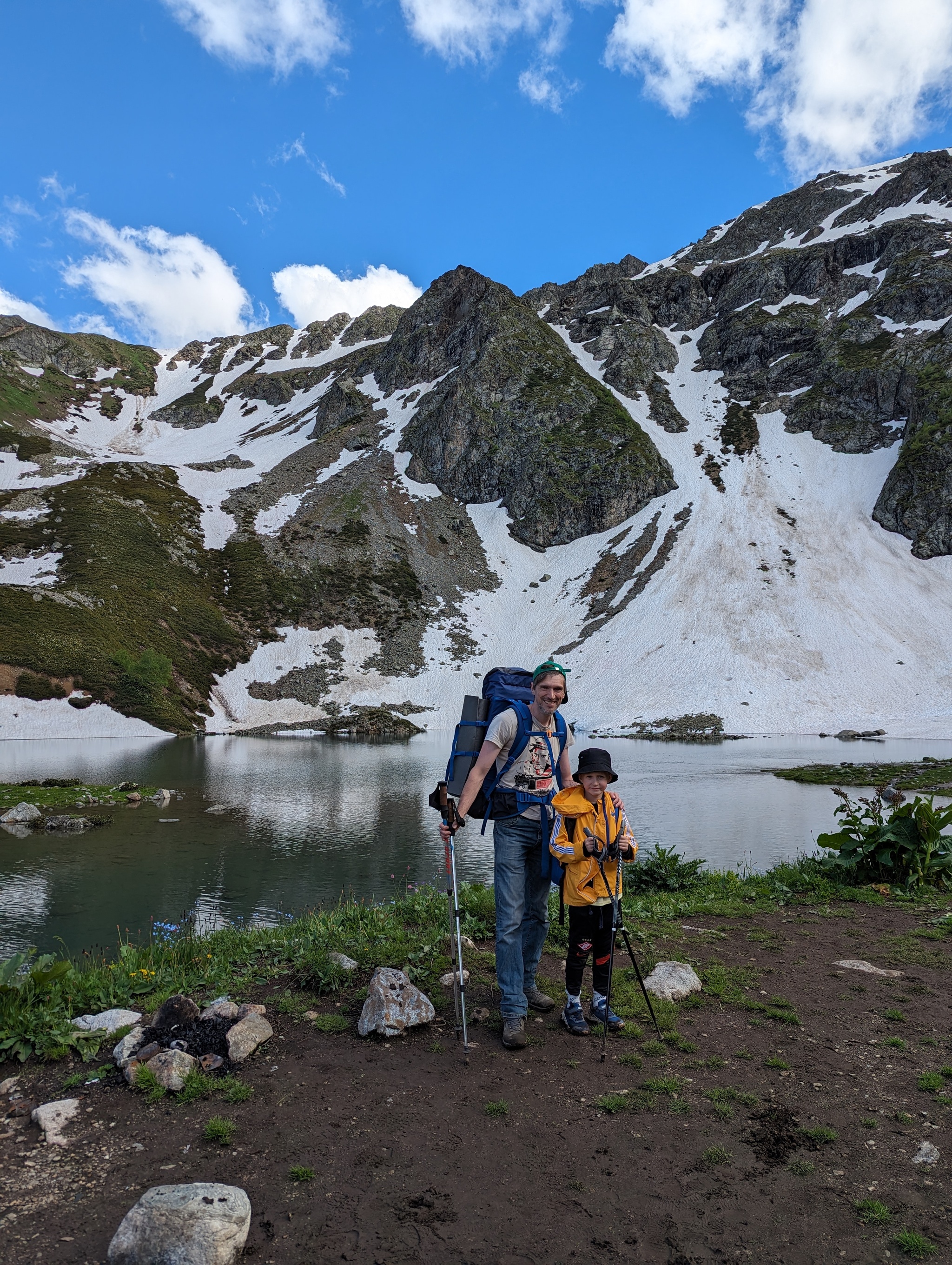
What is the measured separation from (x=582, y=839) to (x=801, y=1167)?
292cm

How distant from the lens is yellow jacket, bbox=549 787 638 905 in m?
6.55

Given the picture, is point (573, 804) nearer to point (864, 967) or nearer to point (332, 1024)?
point (332, 1024)

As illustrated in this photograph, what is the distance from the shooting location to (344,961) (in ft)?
25.8

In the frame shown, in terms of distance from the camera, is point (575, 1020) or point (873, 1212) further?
point (575, 1020)

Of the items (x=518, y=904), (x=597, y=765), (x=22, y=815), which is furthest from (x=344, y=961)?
(x=22, y=815)

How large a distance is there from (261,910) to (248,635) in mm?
70547

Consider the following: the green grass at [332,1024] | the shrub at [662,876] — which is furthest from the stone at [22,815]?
the green grass at [332,1024]

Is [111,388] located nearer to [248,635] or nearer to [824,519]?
[248,635]

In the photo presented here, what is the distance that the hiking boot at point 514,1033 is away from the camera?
6219 millimetres

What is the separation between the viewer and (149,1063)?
18.2 ft

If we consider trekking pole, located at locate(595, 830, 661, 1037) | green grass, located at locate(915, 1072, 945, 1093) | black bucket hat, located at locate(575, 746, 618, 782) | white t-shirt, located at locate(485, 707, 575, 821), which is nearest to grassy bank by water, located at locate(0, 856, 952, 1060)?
trekking pole, located at locate(595, 830, 661, 1037)

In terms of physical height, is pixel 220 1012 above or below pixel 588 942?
below

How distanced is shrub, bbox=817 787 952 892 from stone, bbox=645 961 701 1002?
6.71 m

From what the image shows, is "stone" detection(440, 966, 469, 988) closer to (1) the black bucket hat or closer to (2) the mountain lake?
(1) the black bucket hat
